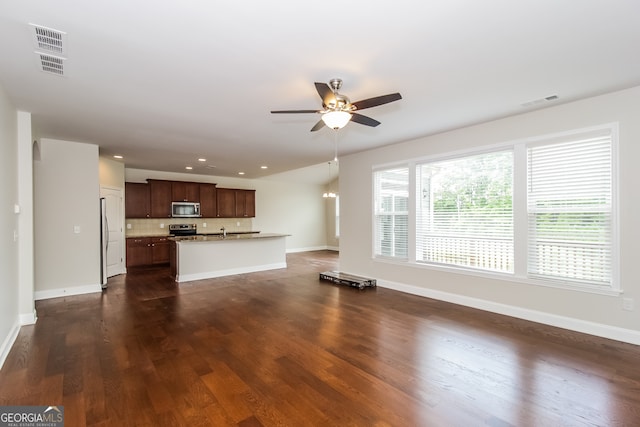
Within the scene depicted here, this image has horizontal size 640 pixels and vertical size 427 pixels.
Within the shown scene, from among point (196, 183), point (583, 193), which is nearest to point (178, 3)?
point (583, 193)

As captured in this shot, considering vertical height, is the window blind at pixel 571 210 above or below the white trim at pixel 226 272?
above

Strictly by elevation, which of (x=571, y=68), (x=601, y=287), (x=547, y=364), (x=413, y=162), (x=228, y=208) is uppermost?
(x=571, y=68)

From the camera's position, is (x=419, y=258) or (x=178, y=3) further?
(x=419, y=258)

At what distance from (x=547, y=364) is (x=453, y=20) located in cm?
296

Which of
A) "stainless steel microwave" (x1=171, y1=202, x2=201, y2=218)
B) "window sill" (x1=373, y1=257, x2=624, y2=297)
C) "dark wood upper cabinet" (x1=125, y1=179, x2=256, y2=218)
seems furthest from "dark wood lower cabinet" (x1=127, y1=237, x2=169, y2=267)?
"window sill" (x1=373, y1=257, x2=624, y2=297)

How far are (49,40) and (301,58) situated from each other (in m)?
1.83

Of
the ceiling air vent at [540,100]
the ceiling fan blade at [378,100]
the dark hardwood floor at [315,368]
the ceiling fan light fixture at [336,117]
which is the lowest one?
the dark hardwood floor at [315,368]

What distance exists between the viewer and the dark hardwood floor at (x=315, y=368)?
2064mm

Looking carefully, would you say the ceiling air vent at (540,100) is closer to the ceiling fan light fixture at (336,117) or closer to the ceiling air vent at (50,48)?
the ceiling fan light fixture at (336,117)

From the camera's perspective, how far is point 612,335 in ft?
10.7

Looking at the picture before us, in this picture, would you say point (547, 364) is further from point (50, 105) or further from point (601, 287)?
point (50, 105)

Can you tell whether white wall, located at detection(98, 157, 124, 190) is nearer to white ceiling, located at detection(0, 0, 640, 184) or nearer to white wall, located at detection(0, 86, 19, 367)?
white ceiling, located at detection(0, 0, 640, 184)

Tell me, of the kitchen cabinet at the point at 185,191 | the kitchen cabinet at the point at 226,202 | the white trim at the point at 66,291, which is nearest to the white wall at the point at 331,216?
the kitchen cabinet at the point at 226,202

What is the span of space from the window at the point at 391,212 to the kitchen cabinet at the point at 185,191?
5.37m
